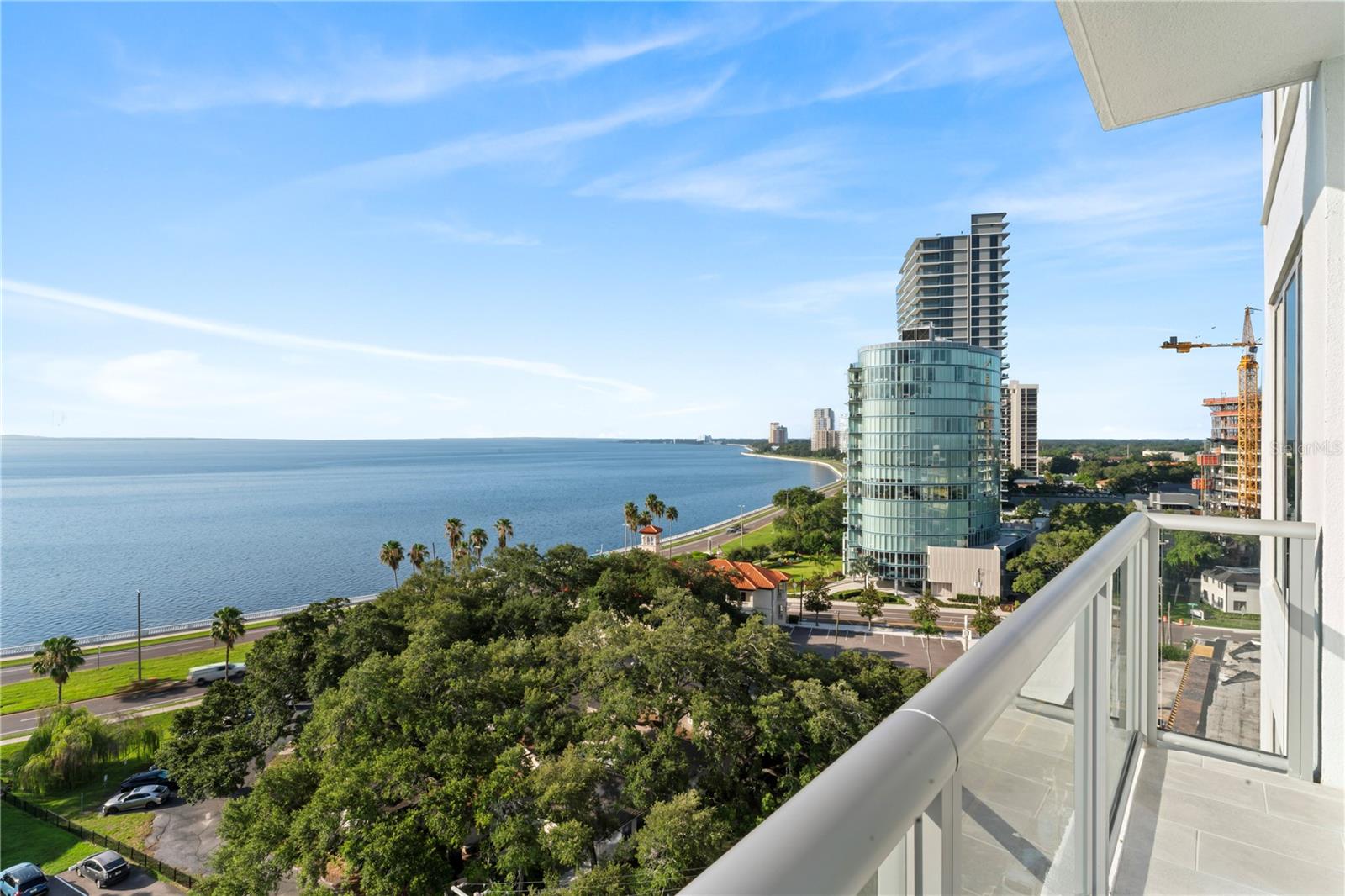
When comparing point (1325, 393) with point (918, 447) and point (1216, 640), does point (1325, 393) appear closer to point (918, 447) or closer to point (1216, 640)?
point (1216, 640)

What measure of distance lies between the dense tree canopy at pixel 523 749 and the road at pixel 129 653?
13729 mm

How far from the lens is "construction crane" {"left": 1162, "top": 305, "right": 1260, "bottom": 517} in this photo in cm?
2727

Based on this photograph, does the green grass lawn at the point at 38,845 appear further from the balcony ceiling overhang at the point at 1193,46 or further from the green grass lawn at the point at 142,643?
the balcony ceiling overhang at the point at 1193,46

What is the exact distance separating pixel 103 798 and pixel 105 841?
3.15 metres

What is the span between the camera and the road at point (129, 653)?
26.9 meters

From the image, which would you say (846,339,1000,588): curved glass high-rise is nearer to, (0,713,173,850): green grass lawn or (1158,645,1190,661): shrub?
(0,713,173,850): green grass lawn

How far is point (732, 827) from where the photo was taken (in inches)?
452

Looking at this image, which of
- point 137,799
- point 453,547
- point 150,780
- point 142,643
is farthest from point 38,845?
point 453,547

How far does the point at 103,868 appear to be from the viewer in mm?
14117

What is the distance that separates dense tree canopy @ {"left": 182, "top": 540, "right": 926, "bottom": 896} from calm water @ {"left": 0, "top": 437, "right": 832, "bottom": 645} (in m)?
29.6

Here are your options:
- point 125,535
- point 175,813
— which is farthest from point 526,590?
point 125,535

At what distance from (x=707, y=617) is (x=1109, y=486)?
257 feet

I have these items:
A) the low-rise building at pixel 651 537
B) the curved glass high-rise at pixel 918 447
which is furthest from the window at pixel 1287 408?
the low-rise building at pixel 651 537

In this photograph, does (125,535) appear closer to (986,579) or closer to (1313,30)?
(986,579)
